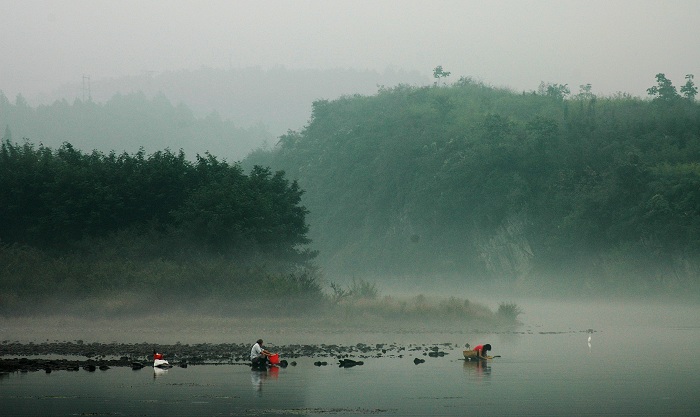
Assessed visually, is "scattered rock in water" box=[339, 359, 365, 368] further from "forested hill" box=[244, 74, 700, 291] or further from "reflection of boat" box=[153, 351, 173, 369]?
"forested hill" box=[244, 74, 700, 291]

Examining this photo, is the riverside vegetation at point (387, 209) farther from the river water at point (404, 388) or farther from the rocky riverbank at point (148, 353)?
the river water at point (404, 388)

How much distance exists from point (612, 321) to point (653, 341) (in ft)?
75.6

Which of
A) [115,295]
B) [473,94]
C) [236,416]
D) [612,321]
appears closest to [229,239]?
[115,295]

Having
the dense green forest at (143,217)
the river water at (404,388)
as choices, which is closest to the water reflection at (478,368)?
the river water at (404,388)

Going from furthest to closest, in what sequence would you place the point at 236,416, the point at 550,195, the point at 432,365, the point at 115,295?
the point at 550,195 → the point at 115,295 → the point at 432,365 → the point at 236,416

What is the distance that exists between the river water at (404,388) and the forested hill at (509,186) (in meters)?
62.2

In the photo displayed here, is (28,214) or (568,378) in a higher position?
(28,214)

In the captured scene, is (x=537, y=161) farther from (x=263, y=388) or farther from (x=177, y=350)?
(x=263, y=388)

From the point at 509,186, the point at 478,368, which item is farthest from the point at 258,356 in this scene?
the point at 509,186

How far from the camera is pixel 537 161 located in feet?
456

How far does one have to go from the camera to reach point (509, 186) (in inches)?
5418

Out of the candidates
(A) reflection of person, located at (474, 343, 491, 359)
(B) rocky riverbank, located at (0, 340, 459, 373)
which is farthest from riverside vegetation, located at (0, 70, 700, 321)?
(A) reflection of person, located at (474, 343, 491, 359)

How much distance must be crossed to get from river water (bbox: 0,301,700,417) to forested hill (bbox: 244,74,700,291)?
6220 centimetres

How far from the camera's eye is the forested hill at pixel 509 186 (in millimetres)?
121000
